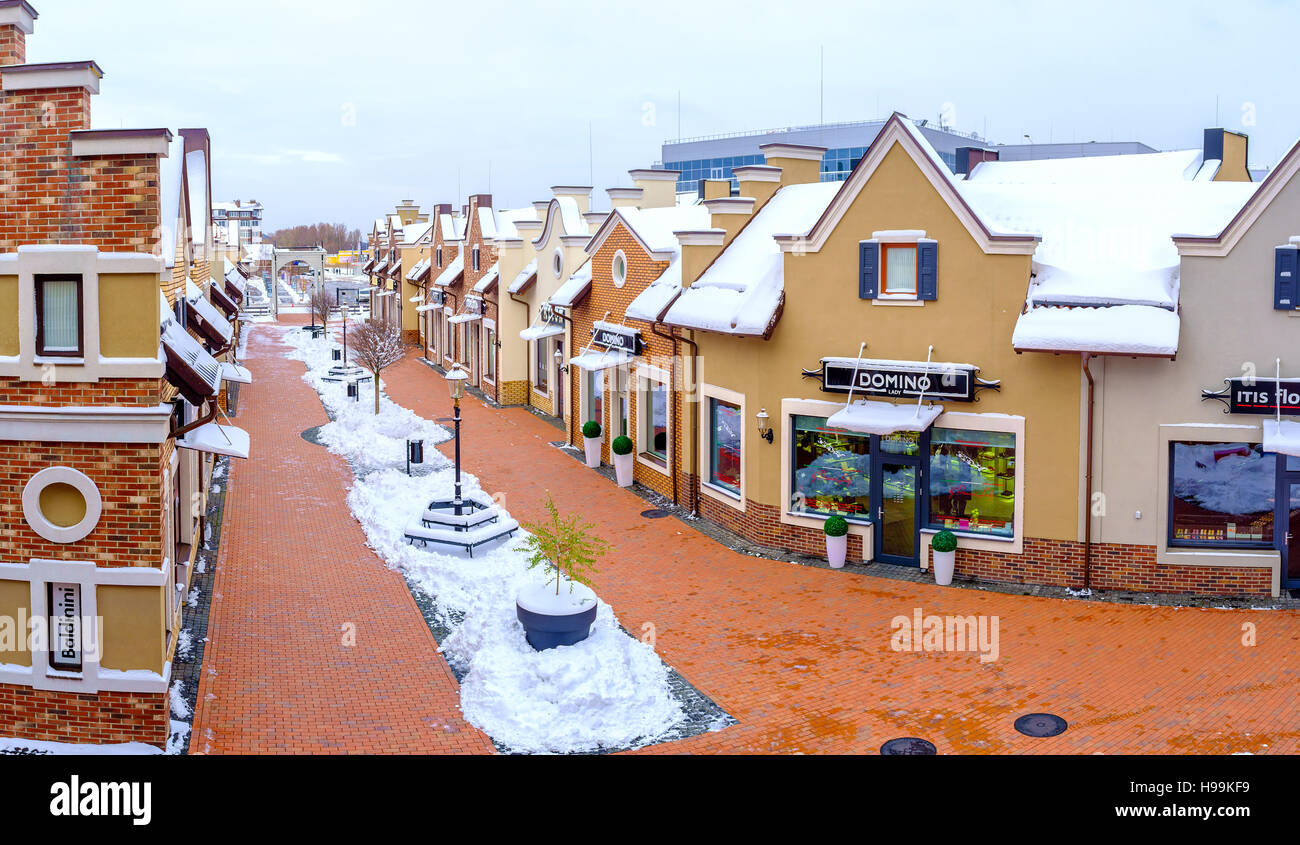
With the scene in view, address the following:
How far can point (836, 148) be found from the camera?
90125 millimetres

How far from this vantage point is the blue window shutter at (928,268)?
1920 cm

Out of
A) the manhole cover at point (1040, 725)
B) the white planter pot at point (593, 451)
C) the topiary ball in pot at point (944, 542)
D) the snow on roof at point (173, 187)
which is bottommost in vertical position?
the manhole cover at point (1040, 725)

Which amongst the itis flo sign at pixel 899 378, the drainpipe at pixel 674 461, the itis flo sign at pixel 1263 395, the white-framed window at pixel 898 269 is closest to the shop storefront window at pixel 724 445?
the drainpipe at pixel 674 461

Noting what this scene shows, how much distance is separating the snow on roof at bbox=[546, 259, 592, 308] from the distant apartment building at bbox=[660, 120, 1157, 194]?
42.5 metres

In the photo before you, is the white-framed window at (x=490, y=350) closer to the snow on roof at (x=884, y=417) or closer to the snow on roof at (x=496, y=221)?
the snow on roof at (x=496, y=221)

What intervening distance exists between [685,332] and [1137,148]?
72449mm

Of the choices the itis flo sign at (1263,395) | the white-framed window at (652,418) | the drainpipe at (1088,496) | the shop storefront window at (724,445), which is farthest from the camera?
the white-framed window at (652,418)

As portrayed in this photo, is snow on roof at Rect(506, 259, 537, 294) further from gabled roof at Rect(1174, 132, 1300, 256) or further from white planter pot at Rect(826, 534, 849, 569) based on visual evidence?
gabled roof at Rect(1174, 132, 1300, 256)

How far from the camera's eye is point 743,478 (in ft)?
73.0

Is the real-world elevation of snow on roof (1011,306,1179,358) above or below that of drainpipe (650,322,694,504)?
above

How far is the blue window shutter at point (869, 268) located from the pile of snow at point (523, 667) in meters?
7.43

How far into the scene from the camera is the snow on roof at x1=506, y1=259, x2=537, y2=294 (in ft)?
124

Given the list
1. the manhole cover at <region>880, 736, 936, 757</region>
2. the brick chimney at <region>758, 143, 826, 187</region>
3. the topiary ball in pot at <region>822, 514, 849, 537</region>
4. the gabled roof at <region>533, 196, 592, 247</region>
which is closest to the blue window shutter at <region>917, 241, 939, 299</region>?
the topiary ball in pot at <region>822, 514, 849, 537</region>

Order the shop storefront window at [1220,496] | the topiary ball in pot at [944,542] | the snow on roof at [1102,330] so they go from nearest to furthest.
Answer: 1. the snow on roof at [1102,330]
2. the shop storefront window at [1220,496]
3. the topiary ball in pot at [944,542]
